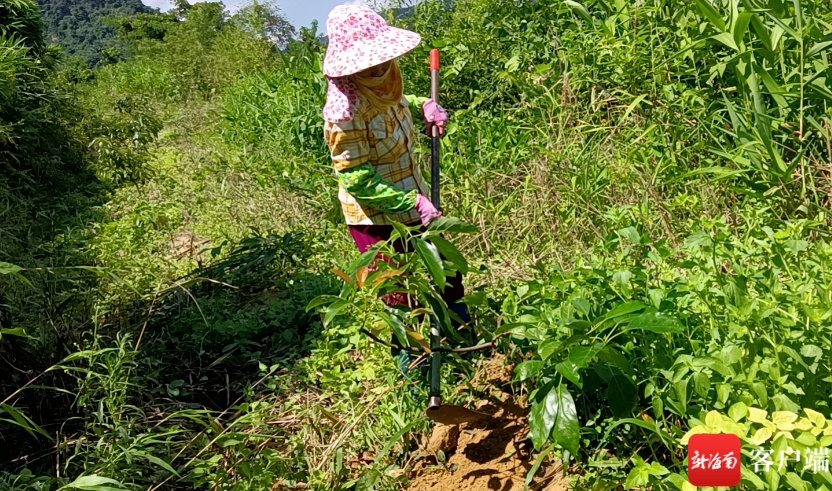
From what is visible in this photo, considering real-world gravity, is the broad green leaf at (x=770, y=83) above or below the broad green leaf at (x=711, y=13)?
below

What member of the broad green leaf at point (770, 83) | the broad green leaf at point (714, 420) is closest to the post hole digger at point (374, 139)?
the broad green leaf at point (714, 420)

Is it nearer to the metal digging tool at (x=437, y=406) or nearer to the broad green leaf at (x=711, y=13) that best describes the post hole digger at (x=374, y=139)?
the metal digging tool at (x=437, y=406)

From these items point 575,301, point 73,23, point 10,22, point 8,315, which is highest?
point 73,23

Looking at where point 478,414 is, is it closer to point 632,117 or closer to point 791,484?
point 791,484

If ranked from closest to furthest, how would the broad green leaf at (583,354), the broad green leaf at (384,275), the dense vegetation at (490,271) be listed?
the broad green leaf at (583,354)
the dense vegetation at (490,271)
the broad green leaf at (384,275)

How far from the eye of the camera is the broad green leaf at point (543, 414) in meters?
1.64

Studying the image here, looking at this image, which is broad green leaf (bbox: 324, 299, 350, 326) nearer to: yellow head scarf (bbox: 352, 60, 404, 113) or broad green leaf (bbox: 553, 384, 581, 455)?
broad green leaf (bbox: 553, 384, 581, 455)

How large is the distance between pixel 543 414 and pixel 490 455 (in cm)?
50

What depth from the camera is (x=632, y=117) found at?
341 cm

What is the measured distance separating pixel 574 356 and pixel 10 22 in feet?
21.5

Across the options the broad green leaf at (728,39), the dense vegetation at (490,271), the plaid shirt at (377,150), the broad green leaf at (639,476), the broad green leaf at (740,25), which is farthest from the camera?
the broad green leaf at (728,39)

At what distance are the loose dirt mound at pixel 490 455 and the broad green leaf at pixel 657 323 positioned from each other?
1.77 ft

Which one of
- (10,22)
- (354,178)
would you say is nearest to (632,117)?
(354,178)

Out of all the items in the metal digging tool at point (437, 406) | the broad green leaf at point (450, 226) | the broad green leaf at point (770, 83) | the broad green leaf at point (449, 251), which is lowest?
the metal digging tool at point (437, 406)
